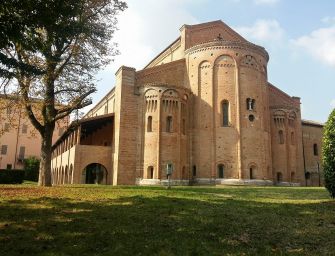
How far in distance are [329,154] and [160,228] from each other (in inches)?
304

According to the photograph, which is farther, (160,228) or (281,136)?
(281,136)

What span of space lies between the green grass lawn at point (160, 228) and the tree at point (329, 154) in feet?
3.81

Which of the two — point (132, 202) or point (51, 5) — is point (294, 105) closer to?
point (132, 202)

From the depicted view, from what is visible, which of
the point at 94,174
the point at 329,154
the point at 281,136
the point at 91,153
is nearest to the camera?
the point at 329,154

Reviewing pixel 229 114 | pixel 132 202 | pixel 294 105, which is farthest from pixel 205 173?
pixel 132 202

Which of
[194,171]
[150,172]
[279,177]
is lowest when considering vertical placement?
[279,177]

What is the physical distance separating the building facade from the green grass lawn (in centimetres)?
1724

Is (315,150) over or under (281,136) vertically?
under

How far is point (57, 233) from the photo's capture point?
26.3 feet

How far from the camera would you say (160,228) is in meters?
8.75

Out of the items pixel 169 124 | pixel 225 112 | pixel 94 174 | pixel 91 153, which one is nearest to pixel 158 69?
pixel 169 124

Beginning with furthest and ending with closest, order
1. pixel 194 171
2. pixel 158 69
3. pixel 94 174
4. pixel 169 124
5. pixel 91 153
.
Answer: pixel 94 174, pixel 158 69, pixel 91 153, pixel 194 171, pixel 169 124

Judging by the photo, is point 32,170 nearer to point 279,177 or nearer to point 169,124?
point 169,124

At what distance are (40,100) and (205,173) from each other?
1545cm
